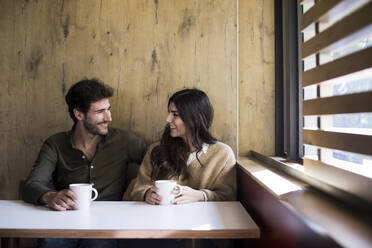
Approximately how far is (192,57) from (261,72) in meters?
0.52

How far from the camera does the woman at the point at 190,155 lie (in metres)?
1.85

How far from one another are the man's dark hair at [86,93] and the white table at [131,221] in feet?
2.49

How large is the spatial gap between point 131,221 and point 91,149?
3.20 feet

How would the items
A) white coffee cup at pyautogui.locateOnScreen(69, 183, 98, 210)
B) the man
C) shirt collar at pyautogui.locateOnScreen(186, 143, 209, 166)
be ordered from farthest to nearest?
the man, shirt collar at pyautogui.locateOnScreen(186, 143, 209, 166), white coffee cup at pyautogui.locateOnScreen(69, 183, 98, 210)

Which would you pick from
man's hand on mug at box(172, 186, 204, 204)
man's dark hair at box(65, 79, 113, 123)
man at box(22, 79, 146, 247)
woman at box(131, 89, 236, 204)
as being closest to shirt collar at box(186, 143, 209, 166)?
woman at box(131, 89, 236, 204)

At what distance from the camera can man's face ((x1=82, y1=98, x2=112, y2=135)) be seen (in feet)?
6.72

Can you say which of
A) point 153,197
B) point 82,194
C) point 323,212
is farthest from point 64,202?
point 323,212

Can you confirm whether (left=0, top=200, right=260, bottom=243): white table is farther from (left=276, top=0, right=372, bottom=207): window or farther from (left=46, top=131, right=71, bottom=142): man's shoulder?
A: (left=46, top=131, right=71, bottom=142): man's shoulder

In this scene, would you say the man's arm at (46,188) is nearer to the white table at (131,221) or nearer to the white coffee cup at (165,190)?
the white table at (131,221)

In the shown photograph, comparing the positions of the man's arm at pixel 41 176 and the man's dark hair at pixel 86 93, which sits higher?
the man's dark hair at pixel 86 93

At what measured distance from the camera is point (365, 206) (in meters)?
0.84

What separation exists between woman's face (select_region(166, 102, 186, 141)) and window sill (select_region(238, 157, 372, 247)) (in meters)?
0.70

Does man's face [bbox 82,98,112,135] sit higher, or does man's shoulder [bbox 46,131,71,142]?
man's face [bbox 82,98,112,135]

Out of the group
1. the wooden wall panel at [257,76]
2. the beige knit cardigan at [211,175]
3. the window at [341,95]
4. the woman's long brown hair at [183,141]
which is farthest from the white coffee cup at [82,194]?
the wooden wall panel at [257,76]
